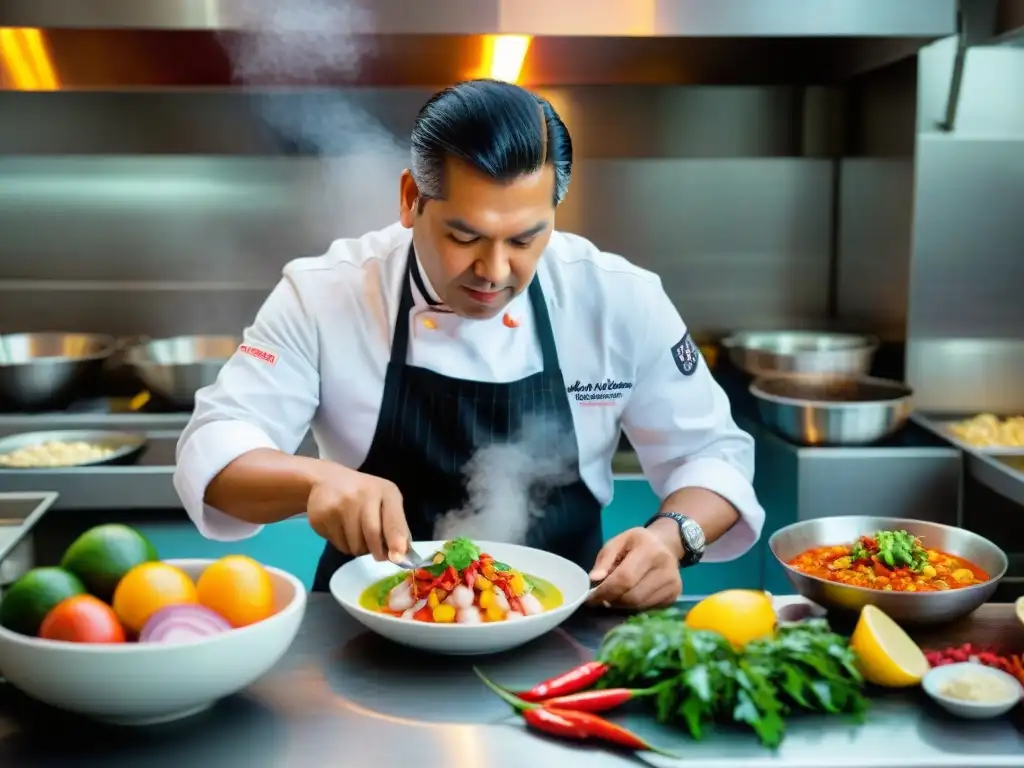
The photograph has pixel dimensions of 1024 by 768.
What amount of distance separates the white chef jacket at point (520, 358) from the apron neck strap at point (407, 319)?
13 millimetres

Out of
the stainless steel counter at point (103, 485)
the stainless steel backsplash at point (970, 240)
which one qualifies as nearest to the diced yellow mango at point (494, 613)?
the stainless steel counter at point (103, 485)

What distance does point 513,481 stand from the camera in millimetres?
2383

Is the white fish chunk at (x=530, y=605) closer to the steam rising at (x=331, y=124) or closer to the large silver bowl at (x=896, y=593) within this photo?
the large silver bowl at (x=896, y=593)

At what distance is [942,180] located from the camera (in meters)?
3.70

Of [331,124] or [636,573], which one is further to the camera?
[331,124]

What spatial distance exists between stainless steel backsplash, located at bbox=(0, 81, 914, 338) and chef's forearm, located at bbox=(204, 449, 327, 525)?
2.38 metres

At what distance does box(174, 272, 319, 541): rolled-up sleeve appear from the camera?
2.04 meters

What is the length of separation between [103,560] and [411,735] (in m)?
0.49

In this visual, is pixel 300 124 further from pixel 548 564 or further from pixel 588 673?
pixel 588 673

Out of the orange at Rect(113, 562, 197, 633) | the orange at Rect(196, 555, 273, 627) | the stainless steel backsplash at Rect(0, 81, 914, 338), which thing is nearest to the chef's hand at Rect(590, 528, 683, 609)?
the orange at Rect(196, 555, 273, 627)

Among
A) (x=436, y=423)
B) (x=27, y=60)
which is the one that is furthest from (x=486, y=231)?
(x=27, y=60)

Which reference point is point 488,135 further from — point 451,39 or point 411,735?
point 451,39

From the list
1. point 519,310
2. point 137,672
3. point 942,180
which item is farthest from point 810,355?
point 137,672

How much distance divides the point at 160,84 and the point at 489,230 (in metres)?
2.80
